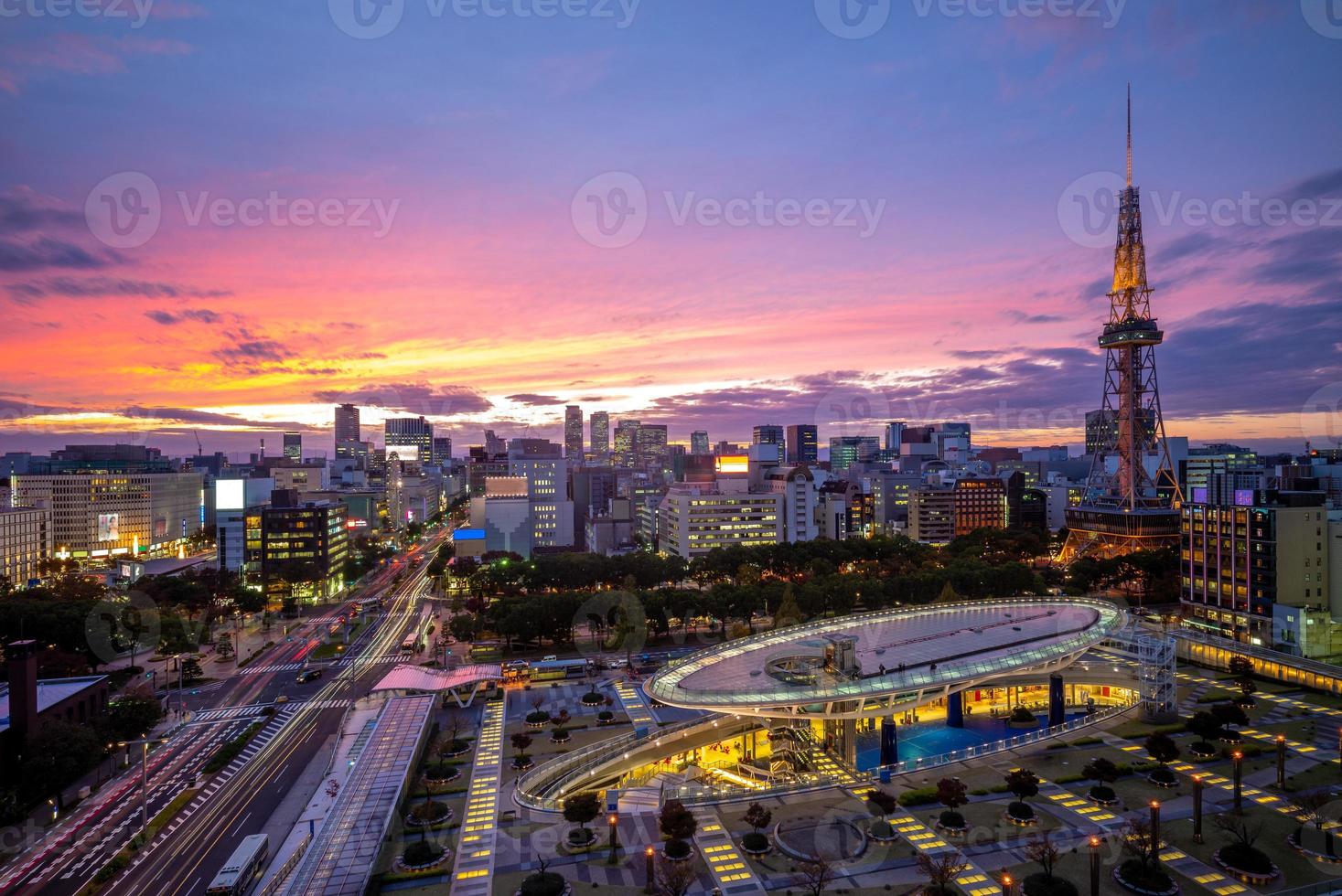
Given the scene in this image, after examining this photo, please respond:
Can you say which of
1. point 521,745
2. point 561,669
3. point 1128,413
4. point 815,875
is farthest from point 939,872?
point 1128,413

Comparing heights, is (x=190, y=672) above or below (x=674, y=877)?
below

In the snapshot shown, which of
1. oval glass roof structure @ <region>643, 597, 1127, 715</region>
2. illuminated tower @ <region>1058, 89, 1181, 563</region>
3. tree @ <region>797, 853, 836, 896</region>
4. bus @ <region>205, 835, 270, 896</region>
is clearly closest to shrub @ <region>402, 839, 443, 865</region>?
bus @ <region>205, 835, 270, 896</region>

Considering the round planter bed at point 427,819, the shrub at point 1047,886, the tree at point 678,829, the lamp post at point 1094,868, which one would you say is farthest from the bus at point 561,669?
the lamp post at point 1094,868

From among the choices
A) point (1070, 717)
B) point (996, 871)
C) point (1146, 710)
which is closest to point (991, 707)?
point (1070, 717)

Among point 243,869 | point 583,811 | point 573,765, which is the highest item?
point 583,811

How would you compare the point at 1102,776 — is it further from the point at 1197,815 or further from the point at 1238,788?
the point at 1238,788

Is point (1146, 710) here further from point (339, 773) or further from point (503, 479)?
Answer: point (503, 479)

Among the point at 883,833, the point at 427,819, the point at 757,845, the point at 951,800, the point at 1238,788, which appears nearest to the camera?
the point at 757,845
